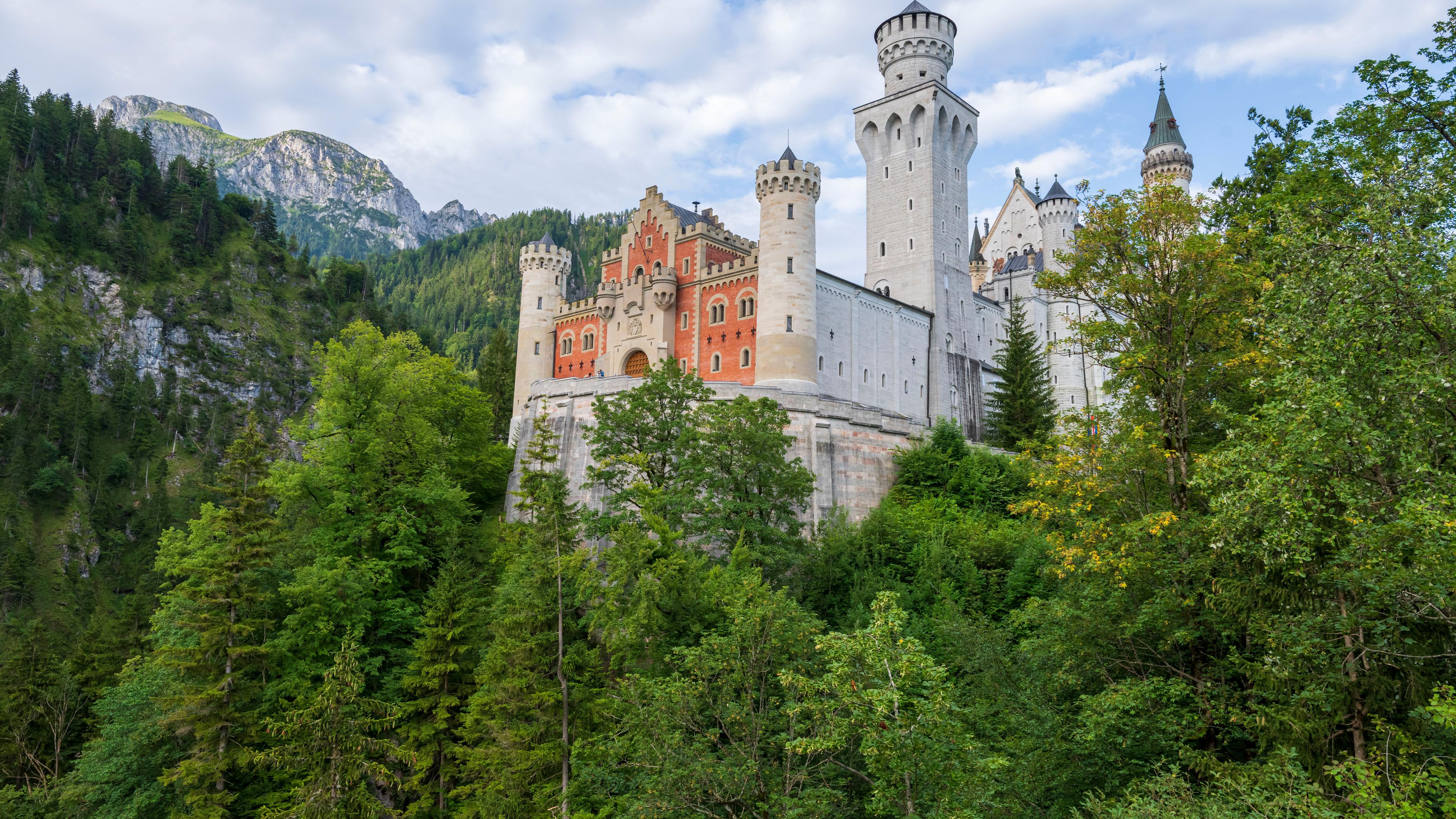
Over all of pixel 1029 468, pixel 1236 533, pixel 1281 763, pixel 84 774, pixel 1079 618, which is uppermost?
pixel 1029 468

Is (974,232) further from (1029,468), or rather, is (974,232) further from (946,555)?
(1029,468)

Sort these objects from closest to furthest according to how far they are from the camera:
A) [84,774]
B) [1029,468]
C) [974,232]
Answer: [1029,468], [84,774], [974,232]

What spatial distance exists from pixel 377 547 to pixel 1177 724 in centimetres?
2684

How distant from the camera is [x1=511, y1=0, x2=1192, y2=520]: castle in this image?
42562 mm

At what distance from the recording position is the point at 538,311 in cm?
5725

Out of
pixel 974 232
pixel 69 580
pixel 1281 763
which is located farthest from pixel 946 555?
pixel 69 580

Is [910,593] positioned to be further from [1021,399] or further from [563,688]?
[1021,399]

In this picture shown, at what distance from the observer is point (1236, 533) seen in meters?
14.1

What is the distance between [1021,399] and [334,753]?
34.6 metres

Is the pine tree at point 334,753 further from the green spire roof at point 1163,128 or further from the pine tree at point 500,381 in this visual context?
the green spire roof at point 1163,128

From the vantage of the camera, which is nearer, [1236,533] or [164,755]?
[1236,533]

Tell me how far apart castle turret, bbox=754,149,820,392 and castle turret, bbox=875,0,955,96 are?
47.1 feet

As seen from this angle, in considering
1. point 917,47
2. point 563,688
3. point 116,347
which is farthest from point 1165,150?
point 116,347

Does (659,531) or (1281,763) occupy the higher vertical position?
(659,531)
